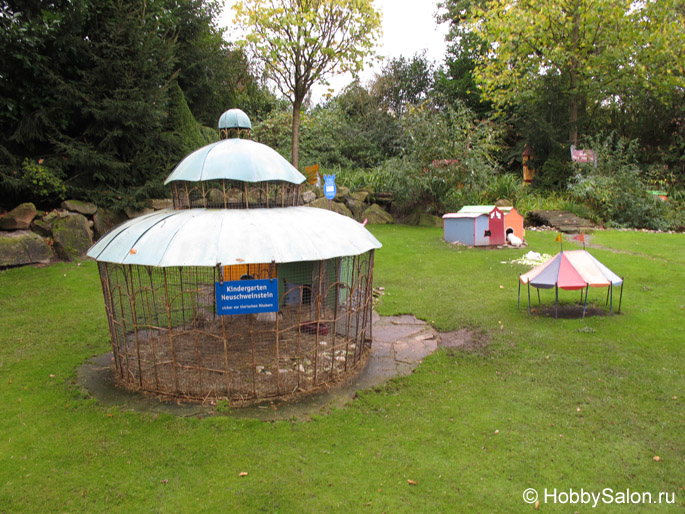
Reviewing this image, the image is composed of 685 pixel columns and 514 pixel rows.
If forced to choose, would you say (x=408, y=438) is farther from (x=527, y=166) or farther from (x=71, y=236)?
(x=527, y=166)

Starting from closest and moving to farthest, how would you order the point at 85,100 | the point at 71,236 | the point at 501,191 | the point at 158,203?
the point at 71,236 < the point at 85,100 < the point at 158,203 < the point at 501,191

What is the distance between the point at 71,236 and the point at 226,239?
30.7 ft

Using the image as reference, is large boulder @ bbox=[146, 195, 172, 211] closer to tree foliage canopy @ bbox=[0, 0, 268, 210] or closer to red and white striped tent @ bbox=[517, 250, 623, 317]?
tree foliage canopy @ bbox=[0, 0, 268, 210]

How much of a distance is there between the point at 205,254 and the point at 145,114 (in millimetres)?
10318

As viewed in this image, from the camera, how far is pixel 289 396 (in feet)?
17.9

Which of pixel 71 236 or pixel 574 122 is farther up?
pixel 574 122

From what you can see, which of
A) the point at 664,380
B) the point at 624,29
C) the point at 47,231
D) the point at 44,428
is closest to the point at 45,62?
the point at 47,231

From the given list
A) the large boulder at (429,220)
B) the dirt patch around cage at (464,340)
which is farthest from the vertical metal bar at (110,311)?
the large boulder at (429,220)

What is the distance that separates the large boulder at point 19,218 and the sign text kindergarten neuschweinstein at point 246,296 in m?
9.58

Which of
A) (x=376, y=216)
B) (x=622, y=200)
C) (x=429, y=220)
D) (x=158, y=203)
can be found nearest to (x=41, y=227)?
(x=158, y=203)

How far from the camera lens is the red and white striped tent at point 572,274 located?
24.0 feet

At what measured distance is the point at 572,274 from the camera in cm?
739

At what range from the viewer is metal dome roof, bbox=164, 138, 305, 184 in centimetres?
575

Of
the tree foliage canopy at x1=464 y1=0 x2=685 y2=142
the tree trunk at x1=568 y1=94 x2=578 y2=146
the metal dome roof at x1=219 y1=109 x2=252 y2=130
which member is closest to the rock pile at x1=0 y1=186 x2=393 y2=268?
the metal dome roof at x1=219 y1=109 x2=252 y2=130
